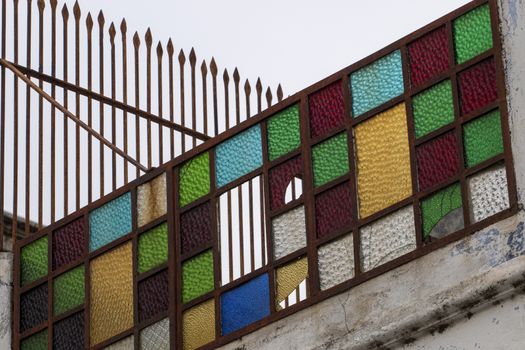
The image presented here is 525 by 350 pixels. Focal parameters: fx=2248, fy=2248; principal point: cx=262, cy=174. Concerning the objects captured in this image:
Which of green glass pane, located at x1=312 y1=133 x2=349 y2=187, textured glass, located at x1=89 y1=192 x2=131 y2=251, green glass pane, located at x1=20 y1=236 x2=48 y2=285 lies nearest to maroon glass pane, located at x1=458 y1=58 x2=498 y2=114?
green glass pane, located at x1=312 y1=133 x2=349 y2=187

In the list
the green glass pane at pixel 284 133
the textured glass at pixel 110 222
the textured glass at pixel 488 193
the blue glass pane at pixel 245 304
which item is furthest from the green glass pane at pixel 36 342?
the textured glass at pixel 488 193

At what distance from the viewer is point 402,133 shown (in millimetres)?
12930

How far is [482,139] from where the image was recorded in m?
12.5

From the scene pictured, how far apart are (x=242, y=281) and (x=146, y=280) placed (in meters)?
0.81

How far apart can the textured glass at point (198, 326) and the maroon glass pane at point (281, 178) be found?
0.73 m

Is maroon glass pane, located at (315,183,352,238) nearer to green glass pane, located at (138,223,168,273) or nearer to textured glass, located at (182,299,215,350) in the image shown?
textured glass, located at (182,299,215,350)

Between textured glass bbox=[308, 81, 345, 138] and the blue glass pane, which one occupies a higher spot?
textured glass bbox=[308, 81, 345, 138]

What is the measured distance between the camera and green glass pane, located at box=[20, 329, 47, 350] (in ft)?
47.5

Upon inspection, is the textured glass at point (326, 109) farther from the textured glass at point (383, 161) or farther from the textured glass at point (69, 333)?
the textured glass at point (69, 333)

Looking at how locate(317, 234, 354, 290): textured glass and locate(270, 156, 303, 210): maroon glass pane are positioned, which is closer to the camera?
locate(317, 234, 354, 290): textured glass

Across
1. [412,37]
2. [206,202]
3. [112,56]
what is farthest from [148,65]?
[412,37]

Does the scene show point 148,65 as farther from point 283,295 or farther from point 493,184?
point 493,184

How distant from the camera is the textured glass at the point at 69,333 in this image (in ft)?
46.9

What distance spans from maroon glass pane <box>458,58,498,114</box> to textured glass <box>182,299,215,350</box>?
209 cm
